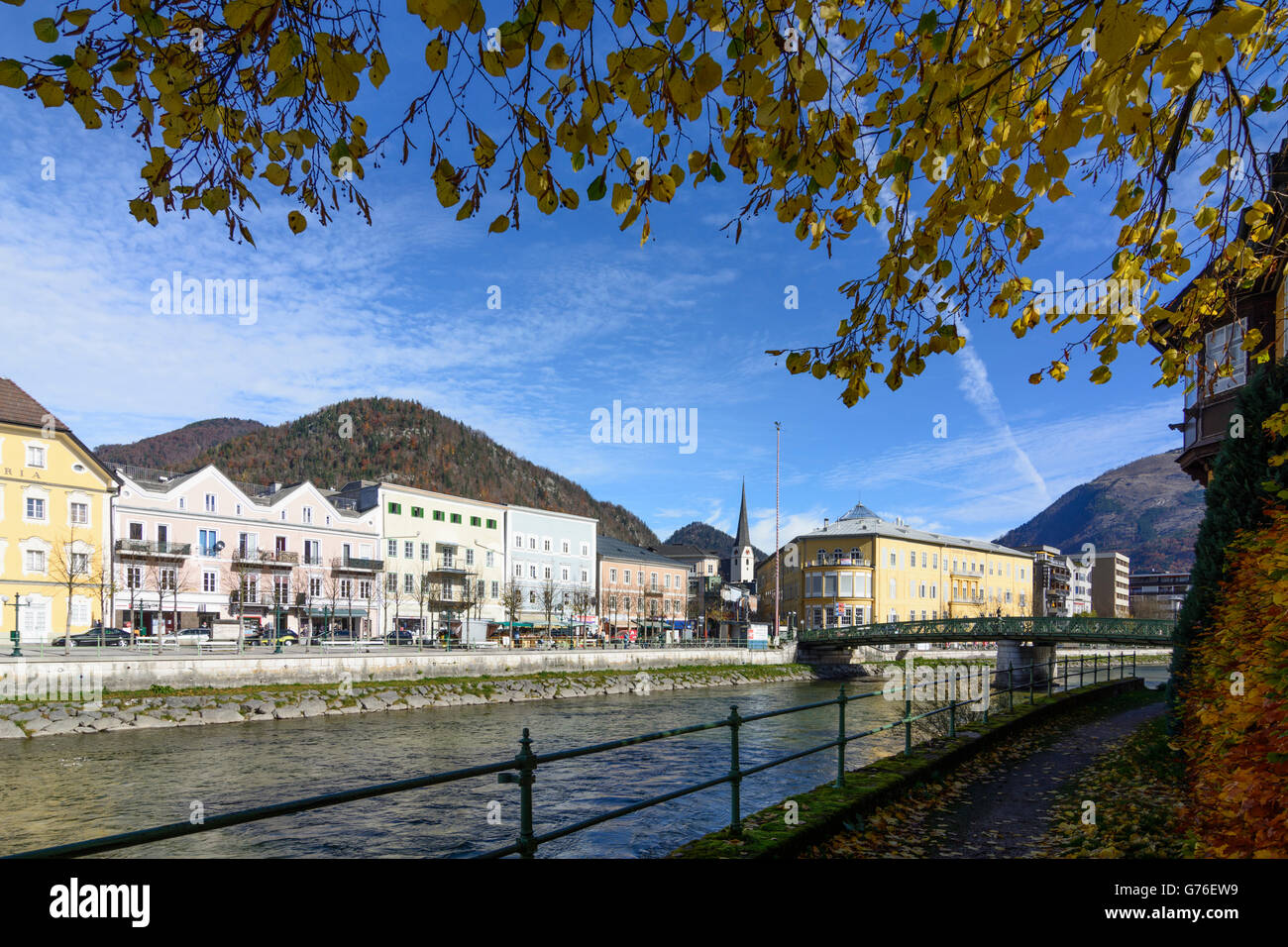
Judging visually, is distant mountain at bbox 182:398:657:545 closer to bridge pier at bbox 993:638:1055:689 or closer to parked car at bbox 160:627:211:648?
parked car at bbox 160:627:211:648

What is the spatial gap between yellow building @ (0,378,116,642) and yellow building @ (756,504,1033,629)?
58484 mm

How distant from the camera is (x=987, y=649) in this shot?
263 feet

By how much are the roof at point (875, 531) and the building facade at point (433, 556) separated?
3324 cm

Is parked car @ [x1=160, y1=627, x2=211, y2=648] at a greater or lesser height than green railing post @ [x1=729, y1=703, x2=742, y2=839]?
lesser

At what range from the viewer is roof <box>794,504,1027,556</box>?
8100 cm

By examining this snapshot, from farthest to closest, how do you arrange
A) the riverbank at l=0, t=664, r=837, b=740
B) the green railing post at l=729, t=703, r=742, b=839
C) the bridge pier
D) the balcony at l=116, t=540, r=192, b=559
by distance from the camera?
1. the bridge pier
2. the balcony at l=116, t=540, r=192, b=559
3. the riverbank at l=0, t=664, r=837, b=740
4. the green railing post at l=729, t=703, r=742, b=839

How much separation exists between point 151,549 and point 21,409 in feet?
33.7

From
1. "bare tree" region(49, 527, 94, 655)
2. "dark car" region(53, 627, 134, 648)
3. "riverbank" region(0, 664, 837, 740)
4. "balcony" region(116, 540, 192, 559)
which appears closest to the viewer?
"riverbank" region(0, 664, 837, 740)

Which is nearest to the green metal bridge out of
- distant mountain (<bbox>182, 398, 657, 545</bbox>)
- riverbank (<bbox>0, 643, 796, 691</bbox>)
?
riverbank (<bbox>0, 643, 796, 691</bbox>)

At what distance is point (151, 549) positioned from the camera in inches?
1922

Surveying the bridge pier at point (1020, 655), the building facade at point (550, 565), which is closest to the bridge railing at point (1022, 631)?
the bridge pier at point (1020, 655)

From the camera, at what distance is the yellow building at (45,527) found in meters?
42.2

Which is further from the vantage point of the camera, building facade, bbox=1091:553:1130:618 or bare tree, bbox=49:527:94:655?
building facade, bbox=1091:553:1130:618
